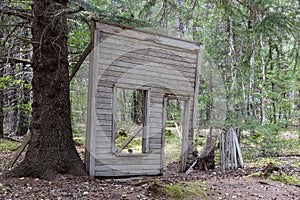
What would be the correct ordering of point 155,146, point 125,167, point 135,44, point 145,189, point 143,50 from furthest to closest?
point 155,146 → point 143,50 → point 135,44 → point 125,167 → point 145,189

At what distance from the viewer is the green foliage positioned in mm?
9203

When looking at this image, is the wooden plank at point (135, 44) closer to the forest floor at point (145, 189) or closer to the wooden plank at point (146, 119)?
the wooden plank at point (146, 119)

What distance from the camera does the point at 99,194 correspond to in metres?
4.49

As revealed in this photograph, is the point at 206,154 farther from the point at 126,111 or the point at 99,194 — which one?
the point at 126,111

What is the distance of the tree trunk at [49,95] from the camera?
533 centimetres

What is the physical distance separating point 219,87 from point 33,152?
1069cm

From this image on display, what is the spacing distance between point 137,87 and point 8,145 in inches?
228

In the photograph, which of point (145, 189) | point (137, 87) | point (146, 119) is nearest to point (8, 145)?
point (146, 119)

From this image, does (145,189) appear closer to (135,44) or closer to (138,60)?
(138,60)

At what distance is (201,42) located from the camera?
8.41 m

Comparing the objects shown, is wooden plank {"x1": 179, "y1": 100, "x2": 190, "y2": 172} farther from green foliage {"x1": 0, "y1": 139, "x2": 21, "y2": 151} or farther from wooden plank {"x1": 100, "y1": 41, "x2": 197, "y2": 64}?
green foliage {"x1": 0, "y1": 139, "x2": 21, "y2": 151}

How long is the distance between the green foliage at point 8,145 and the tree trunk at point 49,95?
4.62m

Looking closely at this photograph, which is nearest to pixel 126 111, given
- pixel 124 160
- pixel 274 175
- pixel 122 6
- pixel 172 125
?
pixel 172 125

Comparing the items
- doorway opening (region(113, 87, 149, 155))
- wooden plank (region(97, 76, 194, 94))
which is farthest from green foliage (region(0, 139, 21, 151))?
wooden plank (region(97, 76, 194, 94))
